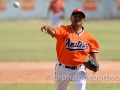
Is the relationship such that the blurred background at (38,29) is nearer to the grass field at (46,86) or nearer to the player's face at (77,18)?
the grass field at (46,86)

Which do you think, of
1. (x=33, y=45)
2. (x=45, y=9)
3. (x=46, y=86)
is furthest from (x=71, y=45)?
(x=45, y=9)

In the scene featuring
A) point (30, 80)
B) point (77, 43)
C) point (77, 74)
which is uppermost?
point (77, 43)

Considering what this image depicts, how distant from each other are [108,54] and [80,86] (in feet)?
30.7

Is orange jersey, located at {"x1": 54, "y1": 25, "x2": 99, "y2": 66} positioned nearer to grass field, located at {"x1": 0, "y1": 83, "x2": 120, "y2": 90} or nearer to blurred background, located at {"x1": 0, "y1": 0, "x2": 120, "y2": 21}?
grass field, located at {"x1": 0, "y1": 83, "x2": 120, "y2": 90}

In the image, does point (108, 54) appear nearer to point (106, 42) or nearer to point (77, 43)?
point (106, 42)

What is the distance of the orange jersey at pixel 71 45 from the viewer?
7.11 metres

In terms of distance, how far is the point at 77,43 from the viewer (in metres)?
7.11

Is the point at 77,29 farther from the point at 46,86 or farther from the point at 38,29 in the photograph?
the point at 38,29

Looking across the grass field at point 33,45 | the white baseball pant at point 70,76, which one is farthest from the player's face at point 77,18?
the grass field at point 33,45

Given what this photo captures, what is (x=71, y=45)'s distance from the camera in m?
7.11

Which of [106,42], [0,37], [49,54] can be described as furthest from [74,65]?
[0,37]

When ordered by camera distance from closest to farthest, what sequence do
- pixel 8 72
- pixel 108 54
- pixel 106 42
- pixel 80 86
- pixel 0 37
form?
pixel 80 86 < pixel 8 72 < pixel 108 54 < pixel 106 42 < pixel 0 37

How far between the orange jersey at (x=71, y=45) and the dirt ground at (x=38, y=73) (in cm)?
355

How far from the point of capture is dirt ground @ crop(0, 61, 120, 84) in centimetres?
1082
